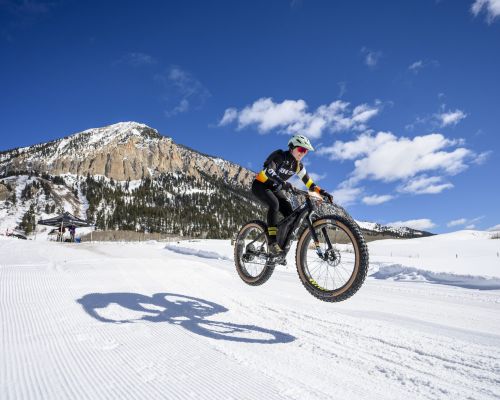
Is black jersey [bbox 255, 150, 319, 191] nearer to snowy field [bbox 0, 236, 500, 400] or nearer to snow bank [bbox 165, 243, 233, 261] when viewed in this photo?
snowy field [bbox 0, 236, 500, 400]

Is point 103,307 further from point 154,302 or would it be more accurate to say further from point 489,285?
point 489,285

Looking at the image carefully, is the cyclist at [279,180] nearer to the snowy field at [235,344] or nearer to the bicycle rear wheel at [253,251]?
the bicycle rear wheel at [253,251]

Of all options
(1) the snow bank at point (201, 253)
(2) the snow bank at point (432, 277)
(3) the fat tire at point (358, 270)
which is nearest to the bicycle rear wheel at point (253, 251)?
(3) the fat tire at point (358, 270)

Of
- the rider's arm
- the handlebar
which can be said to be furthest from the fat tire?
the rider's arm

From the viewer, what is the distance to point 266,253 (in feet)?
20.9

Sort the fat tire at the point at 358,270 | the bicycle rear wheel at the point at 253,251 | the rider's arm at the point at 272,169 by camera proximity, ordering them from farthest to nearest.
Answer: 1. the bicycle rear wheel at the point at 253,251
2. the rider's arm at the point at 272,169
3. the fat tire at the point at 358,270

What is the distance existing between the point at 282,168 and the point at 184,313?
2.85m

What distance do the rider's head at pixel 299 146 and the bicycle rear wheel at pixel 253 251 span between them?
1.59 m

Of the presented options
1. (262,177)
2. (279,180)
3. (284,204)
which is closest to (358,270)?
(279,180)

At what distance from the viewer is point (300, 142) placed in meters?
5.74

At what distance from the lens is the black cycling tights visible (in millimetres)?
6215

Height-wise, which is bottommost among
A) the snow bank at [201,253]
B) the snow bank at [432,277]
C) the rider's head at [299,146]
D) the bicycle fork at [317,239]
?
the snow bank at [201,253]

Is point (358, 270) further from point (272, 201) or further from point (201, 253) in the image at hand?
point (201, 253)

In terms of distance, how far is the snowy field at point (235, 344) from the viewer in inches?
109
